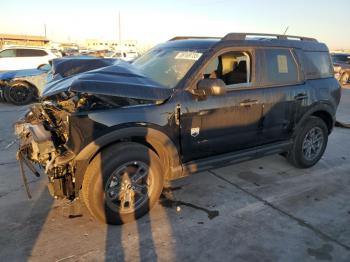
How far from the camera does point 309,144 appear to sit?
5.20 m

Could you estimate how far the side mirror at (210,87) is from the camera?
11.6 ft

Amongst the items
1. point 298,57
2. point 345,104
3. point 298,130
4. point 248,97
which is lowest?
point 345,104

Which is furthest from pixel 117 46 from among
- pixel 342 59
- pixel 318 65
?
pixel 318 65

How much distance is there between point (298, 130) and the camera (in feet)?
16.2

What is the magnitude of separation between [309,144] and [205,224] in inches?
101

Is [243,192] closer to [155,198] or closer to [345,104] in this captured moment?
[155,198]

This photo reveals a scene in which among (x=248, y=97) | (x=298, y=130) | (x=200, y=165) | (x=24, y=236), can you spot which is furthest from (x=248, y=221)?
(x=24, y=236)

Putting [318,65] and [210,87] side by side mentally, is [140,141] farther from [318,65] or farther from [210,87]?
[318,65]

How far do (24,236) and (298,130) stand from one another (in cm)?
388

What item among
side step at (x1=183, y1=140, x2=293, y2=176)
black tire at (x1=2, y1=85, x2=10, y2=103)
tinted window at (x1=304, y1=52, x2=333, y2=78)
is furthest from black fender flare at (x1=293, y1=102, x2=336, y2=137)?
black tire at (x1=2, y1=85, x2=10, y2=103)

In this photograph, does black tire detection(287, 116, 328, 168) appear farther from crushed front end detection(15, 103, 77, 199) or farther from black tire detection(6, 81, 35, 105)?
black tire detection(6, 81, 35, 105)

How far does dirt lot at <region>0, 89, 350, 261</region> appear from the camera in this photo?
308cm

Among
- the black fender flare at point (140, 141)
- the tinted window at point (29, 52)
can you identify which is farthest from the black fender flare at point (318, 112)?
the tinted window at point (29, 52)

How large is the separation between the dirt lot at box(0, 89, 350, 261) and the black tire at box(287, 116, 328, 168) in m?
0.31
